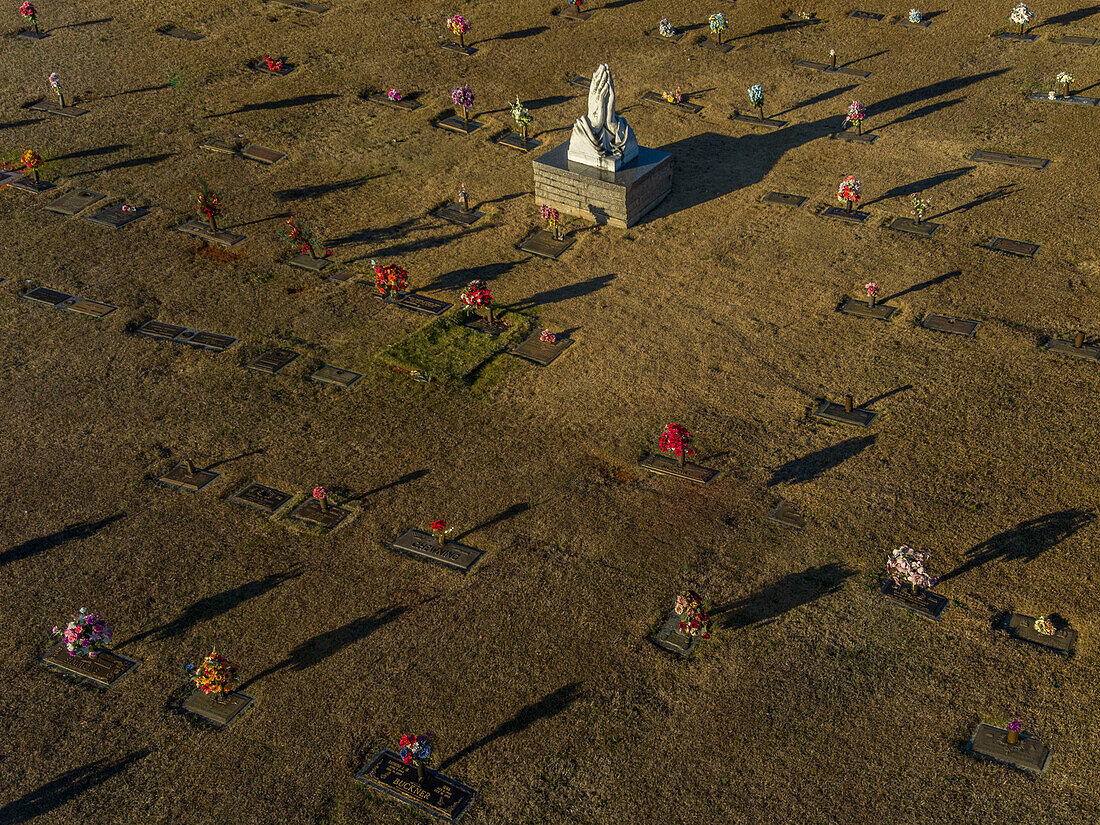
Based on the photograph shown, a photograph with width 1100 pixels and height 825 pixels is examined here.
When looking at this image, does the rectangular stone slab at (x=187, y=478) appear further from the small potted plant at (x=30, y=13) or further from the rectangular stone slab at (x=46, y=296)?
the small potted plant at (x=30, y=13)

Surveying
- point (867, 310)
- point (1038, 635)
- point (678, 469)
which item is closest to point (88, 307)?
point (678, 469)

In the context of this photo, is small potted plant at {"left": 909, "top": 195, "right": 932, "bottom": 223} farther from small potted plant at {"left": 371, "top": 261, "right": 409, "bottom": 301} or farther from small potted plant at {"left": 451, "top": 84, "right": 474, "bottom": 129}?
small potted plant at {"left": 451, "top": 84, "right": 474, "bottom": 129}

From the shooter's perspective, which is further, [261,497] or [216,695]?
[261,497]

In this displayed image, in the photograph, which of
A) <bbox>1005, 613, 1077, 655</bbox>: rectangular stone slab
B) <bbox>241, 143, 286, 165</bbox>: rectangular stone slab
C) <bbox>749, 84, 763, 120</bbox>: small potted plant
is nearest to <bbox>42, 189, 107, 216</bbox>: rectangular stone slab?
<bbox>241, 143, 286, 165</bbox>: rectangular stone slab

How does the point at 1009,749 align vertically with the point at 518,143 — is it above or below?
below

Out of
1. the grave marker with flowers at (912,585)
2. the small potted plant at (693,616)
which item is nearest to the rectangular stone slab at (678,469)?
the small potted plant at (693,616)

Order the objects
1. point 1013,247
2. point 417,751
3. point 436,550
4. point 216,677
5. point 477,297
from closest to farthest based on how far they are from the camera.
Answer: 1. point 417,751
2. point 216,677
3. point 436,550
4. point 477,297
5. point 1013,247

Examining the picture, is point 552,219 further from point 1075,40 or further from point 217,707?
point 1075,40
